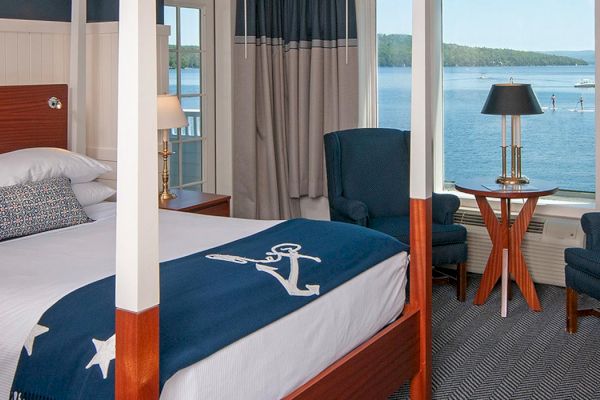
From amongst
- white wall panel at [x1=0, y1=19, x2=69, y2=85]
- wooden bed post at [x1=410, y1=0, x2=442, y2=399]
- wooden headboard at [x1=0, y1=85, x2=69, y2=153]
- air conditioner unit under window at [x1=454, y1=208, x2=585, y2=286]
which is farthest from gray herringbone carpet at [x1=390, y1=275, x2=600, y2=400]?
white wall panel at [x1=0, y1=19, x2=69, y2=85]

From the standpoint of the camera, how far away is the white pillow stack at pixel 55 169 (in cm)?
357

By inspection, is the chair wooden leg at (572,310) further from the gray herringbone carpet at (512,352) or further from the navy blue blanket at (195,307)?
the navy blue blanket at (195,307)

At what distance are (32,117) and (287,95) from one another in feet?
6.91

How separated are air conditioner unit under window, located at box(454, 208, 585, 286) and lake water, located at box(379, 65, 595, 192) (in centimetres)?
31

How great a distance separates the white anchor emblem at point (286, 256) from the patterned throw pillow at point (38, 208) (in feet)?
3.00

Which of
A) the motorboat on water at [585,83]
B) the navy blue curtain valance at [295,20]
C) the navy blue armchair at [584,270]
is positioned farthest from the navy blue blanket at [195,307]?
the navy blue curtain valance at [295,20]

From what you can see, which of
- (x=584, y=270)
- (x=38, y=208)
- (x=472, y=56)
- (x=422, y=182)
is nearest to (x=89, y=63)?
(x=38, y=208)

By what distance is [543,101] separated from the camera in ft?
17.4

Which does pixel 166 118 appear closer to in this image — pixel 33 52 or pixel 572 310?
pixel 33 52

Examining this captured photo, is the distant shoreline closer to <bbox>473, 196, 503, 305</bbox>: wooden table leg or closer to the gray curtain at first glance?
the gray curtain

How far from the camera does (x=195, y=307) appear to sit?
231 cm

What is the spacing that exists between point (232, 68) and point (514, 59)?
188 cm

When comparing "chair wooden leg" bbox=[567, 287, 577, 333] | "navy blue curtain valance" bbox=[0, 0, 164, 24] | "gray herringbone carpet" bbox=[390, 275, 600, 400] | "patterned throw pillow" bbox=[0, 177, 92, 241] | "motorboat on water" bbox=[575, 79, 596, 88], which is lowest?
"gray herringbone carpet" bbox=[390, 275, 600, 400]

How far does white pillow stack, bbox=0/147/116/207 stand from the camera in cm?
357
